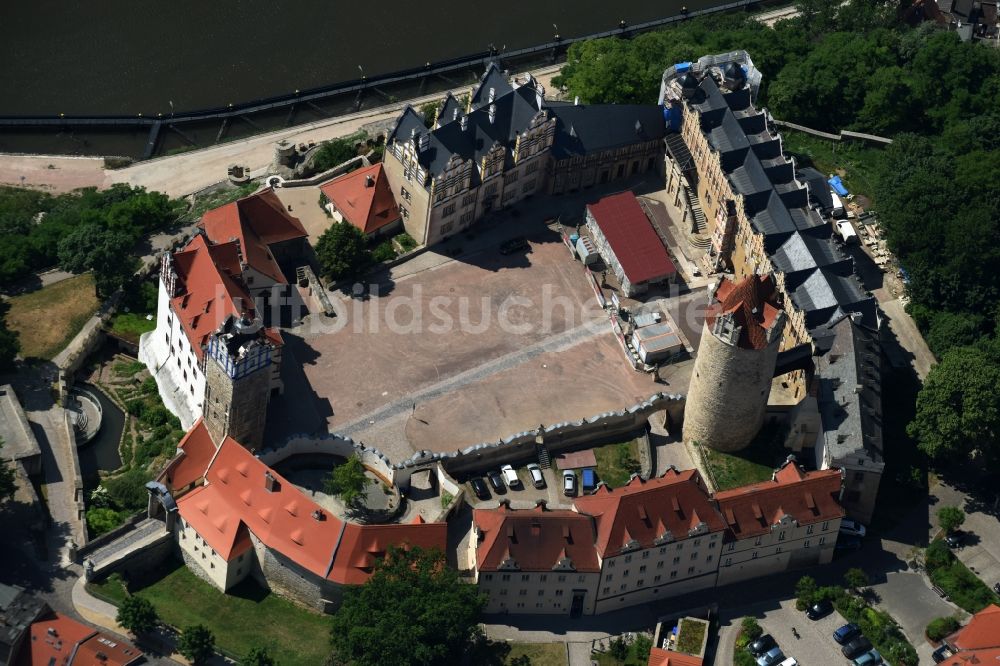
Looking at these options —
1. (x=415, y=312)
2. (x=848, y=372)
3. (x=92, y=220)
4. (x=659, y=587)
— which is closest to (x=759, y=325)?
(x=848, y=372)

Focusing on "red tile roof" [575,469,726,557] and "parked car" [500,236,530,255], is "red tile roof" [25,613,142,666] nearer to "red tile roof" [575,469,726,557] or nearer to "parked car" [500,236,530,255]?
"red tile roof" [575,469,726,557]

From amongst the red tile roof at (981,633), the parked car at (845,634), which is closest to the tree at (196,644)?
the parked car at (845,634)

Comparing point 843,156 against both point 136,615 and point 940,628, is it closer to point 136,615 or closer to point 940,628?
point 940,628

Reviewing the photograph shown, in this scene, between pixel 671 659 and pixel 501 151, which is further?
pixel 501 151

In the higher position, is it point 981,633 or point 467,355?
point 467,355

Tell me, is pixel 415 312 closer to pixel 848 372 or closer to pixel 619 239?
pixel 619 239

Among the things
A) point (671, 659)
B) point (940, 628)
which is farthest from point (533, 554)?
point (940, 628)

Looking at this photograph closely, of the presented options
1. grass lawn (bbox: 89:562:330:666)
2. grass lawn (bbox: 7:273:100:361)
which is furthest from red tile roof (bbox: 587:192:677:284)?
grass lawn (bbox: 7:273:100:361)
